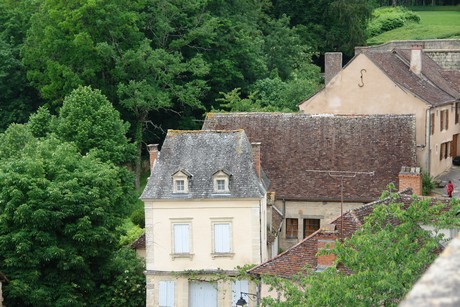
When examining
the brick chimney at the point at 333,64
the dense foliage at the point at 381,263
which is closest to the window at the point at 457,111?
the brick chimney at the point at 333,64

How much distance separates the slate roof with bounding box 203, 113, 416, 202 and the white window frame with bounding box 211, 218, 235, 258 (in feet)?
18.9

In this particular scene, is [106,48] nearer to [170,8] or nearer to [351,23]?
[170,8]

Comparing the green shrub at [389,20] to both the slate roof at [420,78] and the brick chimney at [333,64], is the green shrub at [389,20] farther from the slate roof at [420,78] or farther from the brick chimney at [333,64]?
the slate roof at [420,78]

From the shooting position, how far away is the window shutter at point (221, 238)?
30469mm

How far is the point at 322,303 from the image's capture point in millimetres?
15398

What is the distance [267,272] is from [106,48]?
30023 millimetres

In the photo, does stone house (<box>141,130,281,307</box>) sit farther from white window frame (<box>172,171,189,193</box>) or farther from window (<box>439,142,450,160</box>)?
window (<box>439,142,450,160</box>)

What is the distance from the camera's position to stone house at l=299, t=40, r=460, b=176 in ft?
133

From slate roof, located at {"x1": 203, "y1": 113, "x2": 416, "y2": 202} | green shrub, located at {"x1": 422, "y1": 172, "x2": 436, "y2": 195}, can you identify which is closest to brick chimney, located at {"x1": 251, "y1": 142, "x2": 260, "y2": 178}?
slate roof, located at {"x1": 203, "y1": 113, "x2": 416, "y2": 202}

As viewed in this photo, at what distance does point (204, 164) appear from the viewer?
3173cm

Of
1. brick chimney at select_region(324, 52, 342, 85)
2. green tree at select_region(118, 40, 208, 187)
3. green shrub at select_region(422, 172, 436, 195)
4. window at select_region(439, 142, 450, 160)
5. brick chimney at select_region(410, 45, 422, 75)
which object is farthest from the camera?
green tree at select_region(118, 40, 208, 187)

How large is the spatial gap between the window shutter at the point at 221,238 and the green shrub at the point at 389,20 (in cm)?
5180

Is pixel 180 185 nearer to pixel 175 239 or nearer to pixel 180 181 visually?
pixel 180 181

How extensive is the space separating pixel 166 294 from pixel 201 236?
2.76 meters
